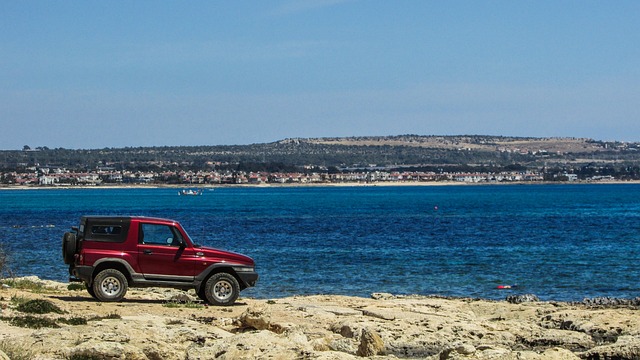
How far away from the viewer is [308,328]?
1827cm

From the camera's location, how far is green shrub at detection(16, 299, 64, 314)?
1888 centimetres

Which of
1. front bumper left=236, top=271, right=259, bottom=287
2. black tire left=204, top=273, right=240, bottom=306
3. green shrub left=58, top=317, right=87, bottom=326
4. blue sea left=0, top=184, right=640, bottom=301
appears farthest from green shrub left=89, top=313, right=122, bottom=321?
blue sea left=0, top=184, right=640, bottom=301

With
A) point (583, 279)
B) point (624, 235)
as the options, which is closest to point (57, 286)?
point (583, 279)

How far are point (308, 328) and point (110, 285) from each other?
5066 mm

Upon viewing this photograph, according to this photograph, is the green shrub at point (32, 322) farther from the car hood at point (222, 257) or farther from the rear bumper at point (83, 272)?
the car hood at point (222, 257)

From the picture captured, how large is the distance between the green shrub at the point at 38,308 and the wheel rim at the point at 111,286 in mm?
1771

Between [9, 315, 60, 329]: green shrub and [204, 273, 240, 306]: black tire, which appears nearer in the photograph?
[9, 315, 60, 329]: green shrub

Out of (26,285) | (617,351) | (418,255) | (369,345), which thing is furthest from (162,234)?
(418,255)

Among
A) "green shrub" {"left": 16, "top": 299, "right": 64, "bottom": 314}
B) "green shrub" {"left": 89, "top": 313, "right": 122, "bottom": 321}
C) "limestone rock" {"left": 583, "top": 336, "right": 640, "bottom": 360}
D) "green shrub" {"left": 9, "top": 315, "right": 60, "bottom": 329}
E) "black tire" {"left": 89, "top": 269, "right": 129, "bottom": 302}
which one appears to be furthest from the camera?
"black tire" {"left": 89, "top": 269, "right": 129, "bottom": 302}

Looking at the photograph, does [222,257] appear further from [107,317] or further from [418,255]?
[418,255]

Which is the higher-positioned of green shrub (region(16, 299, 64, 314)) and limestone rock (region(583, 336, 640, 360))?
green shrub (region(16, 299, 64, 314))

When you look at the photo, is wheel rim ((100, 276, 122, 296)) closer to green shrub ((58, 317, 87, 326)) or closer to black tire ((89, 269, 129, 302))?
black tire ((89, 269, 129, 302))

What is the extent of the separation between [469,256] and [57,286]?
22790mm

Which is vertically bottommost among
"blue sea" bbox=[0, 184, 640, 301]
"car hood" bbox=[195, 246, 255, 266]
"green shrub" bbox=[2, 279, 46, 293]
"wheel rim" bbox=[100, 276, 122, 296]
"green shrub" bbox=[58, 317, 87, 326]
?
"blue sea" bbox=[0, 184, 640, 301]
